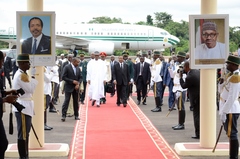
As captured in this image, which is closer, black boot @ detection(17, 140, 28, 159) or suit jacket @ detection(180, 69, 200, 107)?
black boot @ detection(17, 140, 28, 159)

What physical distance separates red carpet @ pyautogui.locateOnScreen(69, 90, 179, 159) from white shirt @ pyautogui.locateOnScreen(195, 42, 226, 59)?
1.86 metres

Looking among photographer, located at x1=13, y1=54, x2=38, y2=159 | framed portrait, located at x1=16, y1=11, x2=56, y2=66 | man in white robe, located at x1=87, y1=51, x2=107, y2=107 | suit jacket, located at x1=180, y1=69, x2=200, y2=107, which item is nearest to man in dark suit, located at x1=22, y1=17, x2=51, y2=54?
framed portrait, located at x1=16, y1=11, x2=56, y2=66

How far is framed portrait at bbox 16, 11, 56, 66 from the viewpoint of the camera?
9.84 m

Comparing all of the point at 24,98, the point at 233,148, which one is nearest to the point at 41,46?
the point at 24,98

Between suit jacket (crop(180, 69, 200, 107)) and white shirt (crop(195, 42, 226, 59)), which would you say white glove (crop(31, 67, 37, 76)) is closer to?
white shirt (crop(195, 42, 226, 59))

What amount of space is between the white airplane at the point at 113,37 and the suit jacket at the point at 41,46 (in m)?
36.9

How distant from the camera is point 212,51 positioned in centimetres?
992

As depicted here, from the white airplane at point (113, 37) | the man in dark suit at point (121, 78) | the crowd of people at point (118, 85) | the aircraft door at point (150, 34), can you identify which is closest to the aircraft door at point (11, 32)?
the white airplane at point (113, 37)

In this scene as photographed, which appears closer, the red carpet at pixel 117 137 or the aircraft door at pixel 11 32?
the red carpet at pixel 117 137

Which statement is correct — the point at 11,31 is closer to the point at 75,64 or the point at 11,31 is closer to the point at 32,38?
the point at 75,64

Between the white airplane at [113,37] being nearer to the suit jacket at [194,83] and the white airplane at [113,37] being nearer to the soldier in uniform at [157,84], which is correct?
the soldier in uniform at [157,84]

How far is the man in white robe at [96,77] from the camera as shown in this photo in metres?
18.8

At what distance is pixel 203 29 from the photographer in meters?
9.89

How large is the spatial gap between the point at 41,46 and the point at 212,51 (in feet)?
10.2
